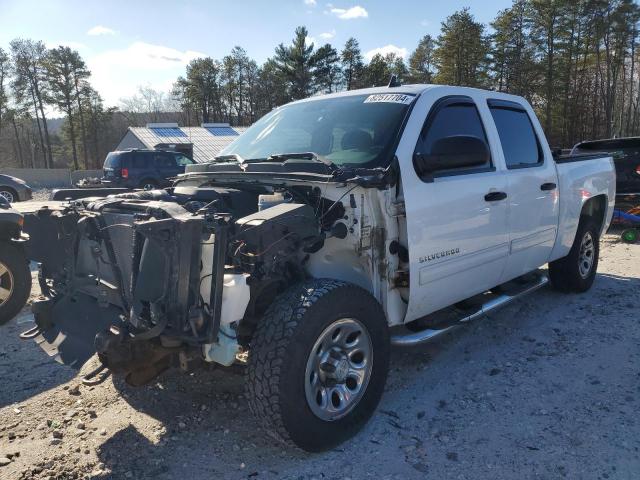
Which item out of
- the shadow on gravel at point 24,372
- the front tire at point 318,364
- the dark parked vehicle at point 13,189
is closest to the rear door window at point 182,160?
the dark parked vehicle at point 13,189

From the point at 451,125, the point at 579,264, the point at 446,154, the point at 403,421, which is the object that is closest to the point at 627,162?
the point at 579,264

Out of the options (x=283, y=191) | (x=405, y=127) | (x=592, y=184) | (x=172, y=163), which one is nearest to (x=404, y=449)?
(x=283, y=191)

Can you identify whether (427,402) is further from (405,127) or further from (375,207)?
(405,127)

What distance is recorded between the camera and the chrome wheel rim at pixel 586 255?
5.80m

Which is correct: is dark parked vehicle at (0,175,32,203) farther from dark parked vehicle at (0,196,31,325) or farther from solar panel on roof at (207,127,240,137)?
solar panel on roof at (207,127,240,137)

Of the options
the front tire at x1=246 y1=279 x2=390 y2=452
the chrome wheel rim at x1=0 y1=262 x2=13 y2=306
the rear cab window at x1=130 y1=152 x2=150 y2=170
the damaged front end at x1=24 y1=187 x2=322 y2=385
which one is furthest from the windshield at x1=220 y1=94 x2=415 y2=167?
the rear cab window at x1=130 y1=152 x2=150 y2=170

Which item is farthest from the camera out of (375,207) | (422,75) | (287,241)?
(422,75)

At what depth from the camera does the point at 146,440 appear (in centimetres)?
305

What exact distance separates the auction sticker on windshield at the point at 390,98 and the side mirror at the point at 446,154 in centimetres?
48

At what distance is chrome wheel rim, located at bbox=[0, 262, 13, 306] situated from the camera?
16.6 ft

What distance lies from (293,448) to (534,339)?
9.01 ft

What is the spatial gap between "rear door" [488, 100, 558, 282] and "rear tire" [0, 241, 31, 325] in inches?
182

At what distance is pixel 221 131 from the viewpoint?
4525 centimetres

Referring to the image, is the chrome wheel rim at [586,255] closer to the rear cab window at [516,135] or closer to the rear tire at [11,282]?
the rear cab window at [516,135]
